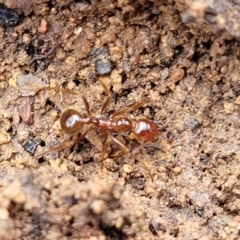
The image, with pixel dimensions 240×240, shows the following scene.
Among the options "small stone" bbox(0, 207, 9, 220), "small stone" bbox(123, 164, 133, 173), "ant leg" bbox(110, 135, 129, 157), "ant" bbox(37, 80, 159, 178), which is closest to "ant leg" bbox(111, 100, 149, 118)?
"ant" bbox(37, 80, 159, 178)

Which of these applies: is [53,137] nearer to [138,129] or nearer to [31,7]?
[138,129]

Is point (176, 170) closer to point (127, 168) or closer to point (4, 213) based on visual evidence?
point (127, 168)

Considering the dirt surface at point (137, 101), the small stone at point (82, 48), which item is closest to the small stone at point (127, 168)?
the dirt surface at point (137, 101)

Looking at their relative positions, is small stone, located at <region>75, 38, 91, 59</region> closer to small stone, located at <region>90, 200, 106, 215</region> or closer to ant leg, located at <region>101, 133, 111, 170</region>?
ant leg, located at <region>101, 133, 111, 170</region>

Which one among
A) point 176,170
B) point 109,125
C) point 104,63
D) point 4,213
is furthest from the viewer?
point 109,125

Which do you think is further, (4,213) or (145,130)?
(145,130)

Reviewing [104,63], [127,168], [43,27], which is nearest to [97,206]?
[127,168]

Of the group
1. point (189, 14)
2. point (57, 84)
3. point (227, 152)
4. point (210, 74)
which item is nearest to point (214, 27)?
point (189, 14)
